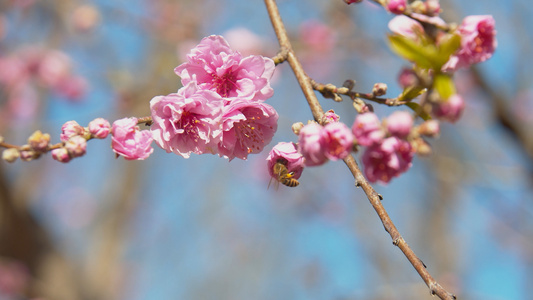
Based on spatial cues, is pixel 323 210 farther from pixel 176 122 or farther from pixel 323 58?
pixel 176 122

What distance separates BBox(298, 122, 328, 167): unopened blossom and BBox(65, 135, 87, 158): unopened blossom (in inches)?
25.3

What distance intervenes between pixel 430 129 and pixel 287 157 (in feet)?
1.29

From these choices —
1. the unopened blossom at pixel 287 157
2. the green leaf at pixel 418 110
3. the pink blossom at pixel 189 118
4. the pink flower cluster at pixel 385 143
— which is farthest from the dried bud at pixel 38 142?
the green leaf at pixel 418 110

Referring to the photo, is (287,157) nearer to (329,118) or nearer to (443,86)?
(329,118)

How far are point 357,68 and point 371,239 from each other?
219 cm

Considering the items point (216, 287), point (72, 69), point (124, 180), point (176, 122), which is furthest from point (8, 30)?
point (216, 287)

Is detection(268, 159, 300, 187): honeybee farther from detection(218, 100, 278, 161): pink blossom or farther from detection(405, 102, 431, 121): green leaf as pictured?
detection(405, 102, 431, 121): green leaf

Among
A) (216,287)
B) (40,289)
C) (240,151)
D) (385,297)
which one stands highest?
(240,151)

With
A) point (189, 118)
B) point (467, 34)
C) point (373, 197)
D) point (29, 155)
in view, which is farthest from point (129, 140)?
point (467, 34)

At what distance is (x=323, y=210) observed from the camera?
7.02 meters

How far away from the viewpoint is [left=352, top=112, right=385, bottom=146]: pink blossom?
36.3 inches

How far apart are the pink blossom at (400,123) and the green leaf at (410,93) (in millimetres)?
179

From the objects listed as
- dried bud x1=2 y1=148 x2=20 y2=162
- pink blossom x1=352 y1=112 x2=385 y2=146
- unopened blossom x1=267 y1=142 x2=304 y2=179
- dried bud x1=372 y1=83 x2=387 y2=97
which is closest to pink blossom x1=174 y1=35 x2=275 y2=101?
unopened blossom x1=267 y1=142 x2=304 y2=179

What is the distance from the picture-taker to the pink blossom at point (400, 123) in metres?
0.89
